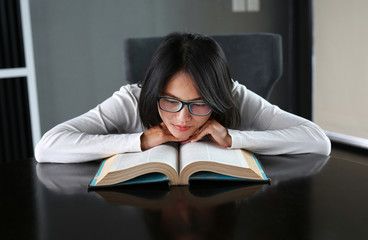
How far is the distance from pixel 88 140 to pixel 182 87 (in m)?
0.30

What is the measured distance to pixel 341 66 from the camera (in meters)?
3.23

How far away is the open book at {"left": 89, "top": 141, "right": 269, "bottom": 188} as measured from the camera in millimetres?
981

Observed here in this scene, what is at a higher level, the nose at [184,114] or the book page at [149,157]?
the nose at [184,114]

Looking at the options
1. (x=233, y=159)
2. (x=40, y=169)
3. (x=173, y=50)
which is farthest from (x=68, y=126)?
(x=233, y=159)

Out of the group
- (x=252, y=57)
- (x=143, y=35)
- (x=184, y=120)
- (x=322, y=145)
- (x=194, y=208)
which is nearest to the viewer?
(x=194, y=208)

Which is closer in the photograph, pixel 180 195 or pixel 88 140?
pixel 180 195

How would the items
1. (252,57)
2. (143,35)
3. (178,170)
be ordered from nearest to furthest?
(178,170)
(252,57)
(143,35)

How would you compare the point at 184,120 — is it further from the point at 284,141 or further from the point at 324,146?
the point at 324,146

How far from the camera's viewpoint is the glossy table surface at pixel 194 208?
2.47 ft

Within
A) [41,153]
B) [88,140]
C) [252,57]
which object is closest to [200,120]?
[88,140]

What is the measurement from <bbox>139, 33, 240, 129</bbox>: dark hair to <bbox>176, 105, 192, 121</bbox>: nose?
0.06 m

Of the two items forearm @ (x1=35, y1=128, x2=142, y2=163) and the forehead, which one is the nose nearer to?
the forehead

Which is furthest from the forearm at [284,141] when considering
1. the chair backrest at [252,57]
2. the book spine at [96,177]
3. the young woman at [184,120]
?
the chair backrest at [252,57]

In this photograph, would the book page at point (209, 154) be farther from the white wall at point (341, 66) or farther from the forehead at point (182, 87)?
the white wall at point (341, 66)
